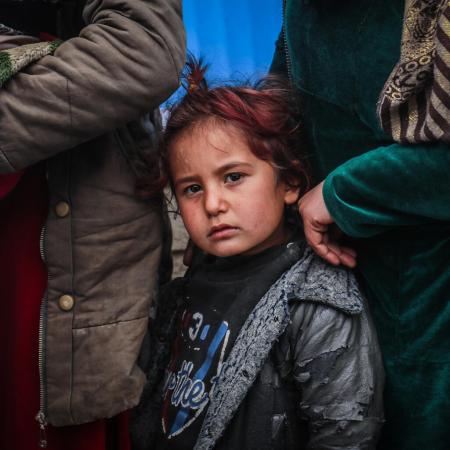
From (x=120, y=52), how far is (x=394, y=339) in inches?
36.9

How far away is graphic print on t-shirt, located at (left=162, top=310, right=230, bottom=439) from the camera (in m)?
1.47

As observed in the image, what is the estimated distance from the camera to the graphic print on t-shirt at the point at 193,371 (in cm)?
147

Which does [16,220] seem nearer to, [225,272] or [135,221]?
[135,221]

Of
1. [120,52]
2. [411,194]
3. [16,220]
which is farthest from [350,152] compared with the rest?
[16,220]

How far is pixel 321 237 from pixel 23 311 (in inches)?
32.0

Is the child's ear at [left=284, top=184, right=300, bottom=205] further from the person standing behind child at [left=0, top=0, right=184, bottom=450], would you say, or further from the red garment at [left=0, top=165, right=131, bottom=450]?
the red garment at [left=0, top=165, right=131, bottom=450]

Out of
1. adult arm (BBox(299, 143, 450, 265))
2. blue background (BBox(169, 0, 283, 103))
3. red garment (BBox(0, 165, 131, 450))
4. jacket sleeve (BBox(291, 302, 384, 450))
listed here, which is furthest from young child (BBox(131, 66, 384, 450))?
blue background (BBox(169, 0, 283, 103))

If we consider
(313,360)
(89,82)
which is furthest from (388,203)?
(89,82)

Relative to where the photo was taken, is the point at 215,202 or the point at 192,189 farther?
the point at 192,189

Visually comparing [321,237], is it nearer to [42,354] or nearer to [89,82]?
[89,82]

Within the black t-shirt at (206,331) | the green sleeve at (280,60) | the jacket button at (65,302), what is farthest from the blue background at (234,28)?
the jacket button at (65,302)

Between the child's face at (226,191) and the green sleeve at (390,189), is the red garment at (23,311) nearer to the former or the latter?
the child's face at (226,191)

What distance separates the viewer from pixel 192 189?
5.18 ft

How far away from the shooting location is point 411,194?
115cm
